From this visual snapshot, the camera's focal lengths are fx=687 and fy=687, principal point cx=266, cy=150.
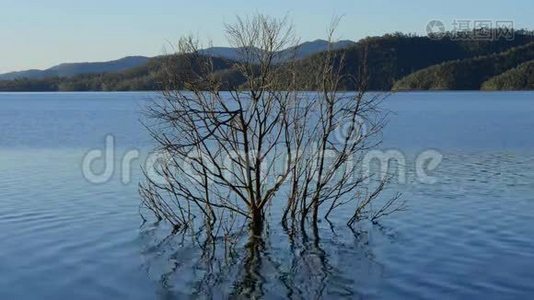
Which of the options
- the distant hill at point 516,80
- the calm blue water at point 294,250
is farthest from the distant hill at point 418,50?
the calm blue water at point 294,250

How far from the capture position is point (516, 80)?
15000cm

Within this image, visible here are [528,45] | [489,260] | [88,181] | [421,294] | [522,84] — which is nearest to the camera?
[421,294]

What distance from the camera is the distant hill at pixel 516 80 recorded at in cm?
14950

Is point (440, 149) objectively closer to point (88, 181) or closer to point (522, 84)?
point (88, 181)

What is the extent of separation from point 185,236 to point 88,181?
873 cm

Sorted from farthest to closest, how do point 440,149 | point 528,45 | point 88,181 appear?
1. point 528,45
2. point 440,149
3. point 88,181

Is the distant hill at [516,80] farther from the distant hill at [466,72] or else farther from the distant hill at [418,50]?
the distant hill at [418,50]

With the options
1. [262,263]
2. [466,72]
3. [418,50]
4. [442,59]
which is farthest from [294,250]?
[442,59]

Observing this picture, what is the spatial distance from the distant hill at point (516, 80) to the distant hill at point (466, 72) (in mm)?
4555

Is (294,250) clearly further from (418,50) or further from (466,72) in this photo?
(418,50)

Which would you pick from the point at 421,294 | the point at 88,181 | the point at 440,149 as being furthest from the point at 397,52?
the point at 421,294

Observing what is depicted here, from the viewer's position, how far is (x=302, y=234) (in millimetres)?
16594

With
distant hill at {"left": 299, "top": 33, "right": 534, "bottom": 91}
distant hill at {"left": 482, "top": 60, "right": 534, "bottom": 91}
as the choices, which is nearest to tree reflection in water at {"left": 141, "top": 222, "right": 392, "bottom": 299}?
distant hill at {"left": 299, "top": 33, "right": 534, "bottom": 91}

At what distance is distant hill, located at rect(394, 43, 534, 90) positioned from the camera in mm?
151750
